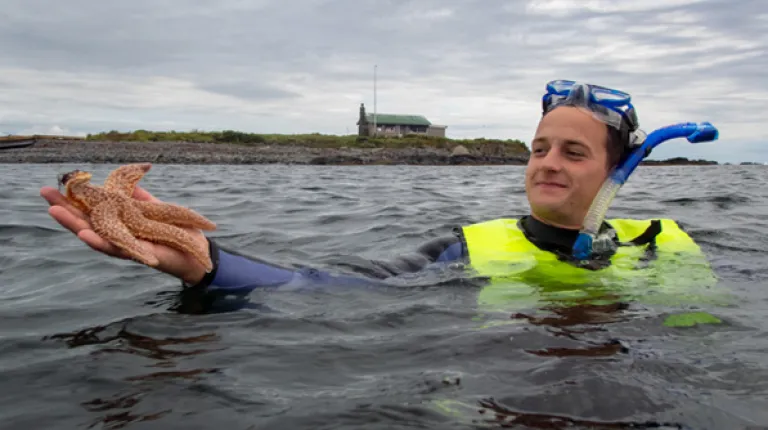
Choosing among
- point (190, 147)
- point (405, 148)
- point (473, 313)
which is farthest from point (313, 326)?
point (405, 148)

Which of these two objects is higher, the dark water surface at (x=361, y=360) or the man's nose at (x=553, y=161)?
the man's nose at (x=553, y=161)

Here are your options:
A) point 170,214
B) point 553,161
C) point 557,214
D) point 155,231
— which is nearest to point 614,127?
point 553,161

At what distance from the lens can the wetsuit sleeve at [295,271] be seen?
3.87 m

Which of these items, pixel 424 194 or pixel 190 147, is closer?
pixel 424 194

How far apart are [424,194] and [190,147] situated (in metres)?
34.8

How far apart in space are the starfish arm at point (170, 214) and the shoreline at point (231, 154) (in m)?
35.7

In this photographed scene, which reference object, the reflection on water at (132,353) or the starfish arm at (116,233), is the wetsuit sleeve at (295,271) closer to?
the reflection on water at (132,353)

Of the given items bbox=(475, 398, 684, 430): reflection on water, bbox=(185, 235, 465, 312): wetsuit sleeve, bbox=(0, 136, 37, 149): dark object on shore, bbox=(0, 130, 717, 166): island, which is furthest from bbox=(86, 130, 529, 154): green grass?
bbox=(475, 398, 684, 430): reflection on water

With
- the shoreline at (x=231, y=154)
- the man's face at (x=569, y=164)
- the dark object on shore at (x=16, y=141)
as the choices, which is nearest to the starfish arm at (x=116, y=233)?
→ the man's face at (x=569, y=164)

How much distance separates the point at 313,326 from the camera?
3615mm

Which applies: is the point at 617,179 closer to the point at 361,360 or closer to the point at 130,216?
the point at 361,360

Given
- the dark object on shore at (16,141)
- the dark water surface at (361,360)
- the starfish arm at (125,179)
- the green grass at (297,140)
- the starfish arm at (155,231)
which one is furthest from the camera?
the green grass at (297,140)

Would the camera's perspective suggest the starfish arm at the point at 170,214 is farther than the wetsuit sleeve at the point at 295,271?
No

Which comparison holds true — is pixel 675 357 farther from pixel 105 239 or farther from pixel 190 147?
pixel 190 147
